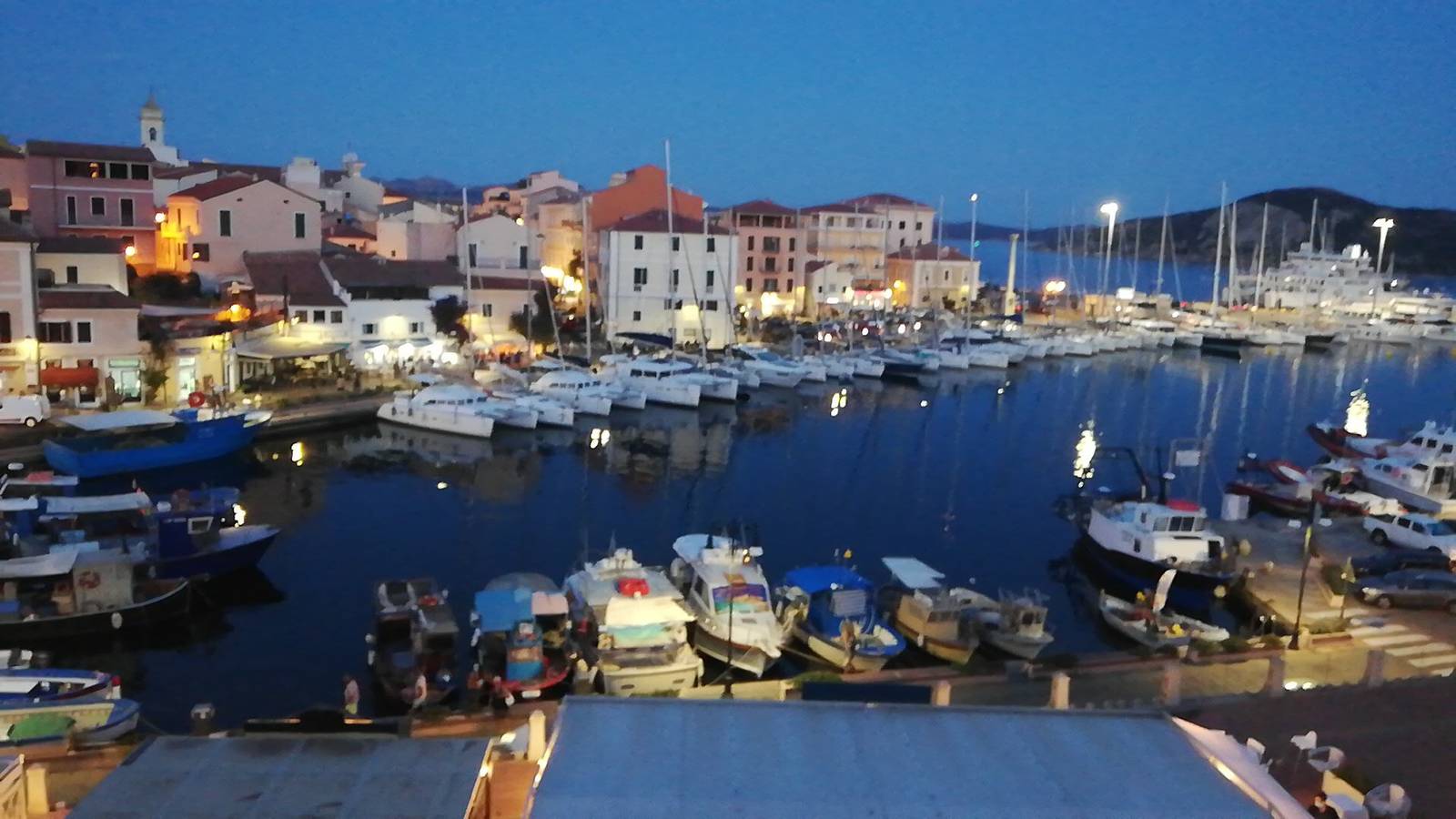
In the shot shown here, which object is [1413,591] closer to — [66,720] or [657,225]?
[66,720]

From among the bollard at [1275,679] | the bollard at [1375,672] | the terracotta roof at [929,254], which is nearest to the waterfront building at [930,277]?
the terracotta roof at [929,254]

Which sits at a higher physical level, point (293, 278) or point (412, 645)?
point (293, 278)

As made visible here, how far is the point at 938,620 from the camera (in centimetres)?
1520

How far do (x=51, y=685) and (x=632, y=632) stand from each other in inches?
254

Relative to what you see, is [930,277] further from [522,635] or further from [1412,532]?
[522,635]

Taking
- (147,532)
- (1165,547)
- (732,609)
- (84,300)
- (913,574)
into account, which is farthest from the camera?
(84,300)

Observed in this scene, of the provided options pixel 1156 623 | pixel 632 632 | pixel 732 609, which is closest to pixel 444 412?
pixel 632 632

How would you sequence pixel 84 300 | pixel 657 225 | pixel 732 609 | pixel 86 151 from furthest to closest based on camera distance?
1. pixel 657 225
2. pixel 86 151
3. pixel 84 300
4. pixel 732 609

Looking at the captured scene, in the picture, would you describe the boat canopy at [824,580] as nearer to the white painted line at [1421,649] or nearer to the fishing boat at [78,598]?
the white painted line at [1421,649]

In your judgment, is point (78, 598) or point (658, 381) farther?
point (658, 381)

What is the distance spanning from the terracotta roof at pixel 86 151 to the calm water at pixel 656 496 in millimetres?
13857

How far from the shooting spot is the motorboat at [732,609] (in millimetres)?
14422

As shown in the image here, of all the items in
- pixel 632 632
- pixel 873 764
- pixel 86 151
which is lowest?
pixel 632 632

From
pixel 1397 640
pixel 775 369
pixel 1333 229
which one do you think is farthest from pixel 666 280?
pixel 1333 229
